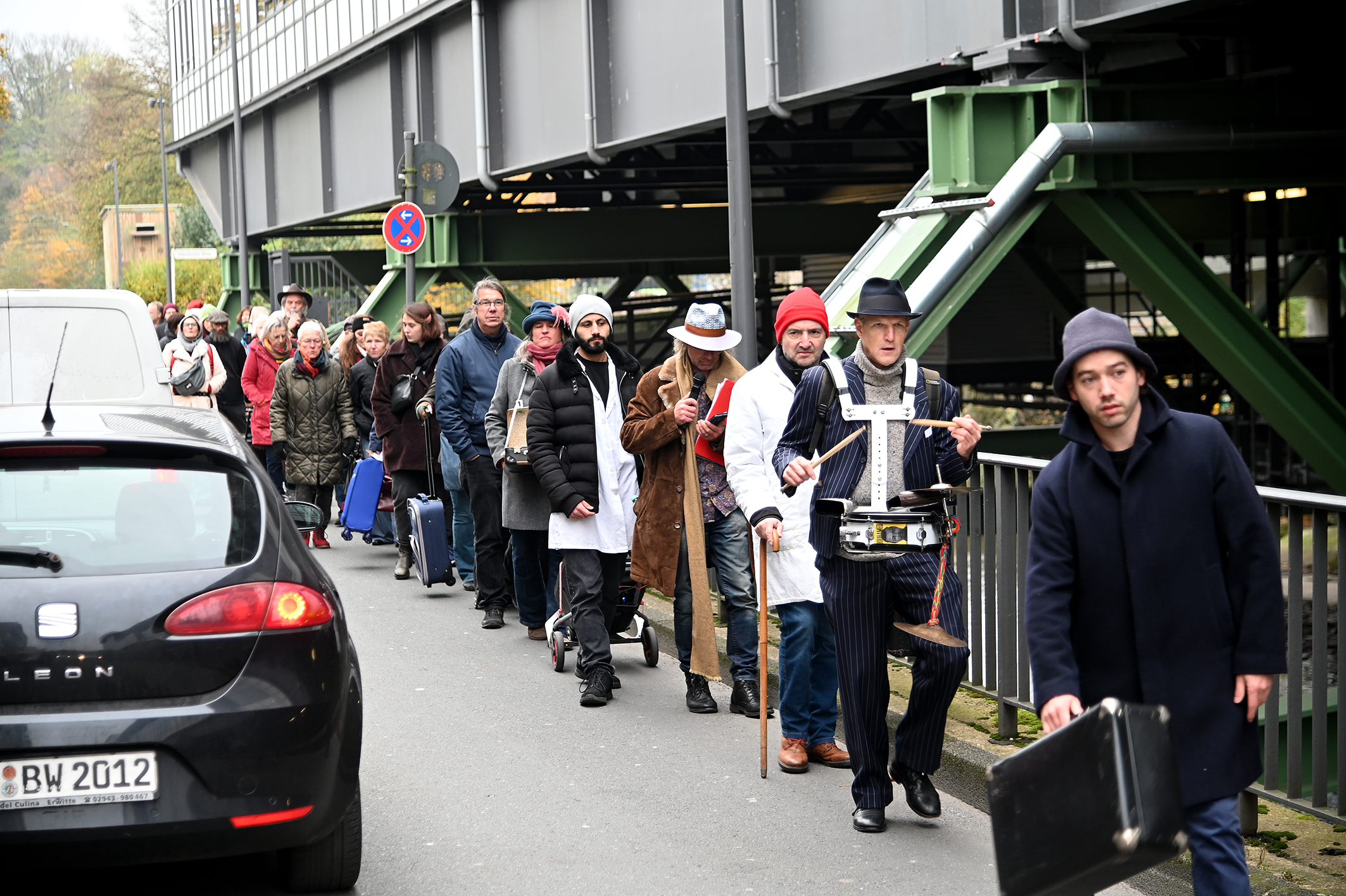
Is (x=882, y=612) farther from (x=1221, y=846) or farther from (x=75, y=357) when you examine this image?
(x=75, y=357)

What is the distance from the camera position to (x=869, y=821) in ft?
18.4

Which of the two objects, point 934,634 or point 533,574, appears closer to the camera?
point 934,634

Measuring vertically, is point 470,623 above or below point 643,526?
below

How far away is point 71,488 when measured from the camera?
4562mm

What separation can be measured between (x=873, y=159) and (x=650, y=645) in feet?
40.4

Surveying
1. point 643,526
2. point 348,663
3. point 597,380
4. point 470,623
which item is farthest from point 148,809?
point 470,623

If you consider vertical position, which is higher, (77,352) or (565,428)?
(77,352)

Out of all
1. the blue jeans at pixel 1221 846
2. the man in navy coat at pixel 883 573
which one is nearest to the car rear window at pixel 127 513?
the man in navy coat at pixel 883 573

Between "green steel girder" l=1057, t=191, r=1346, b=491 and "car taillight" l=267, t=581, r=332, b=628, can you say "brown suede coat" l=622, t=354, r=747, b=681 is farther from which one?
"green steel girder" l=1057, t=191, r=1346, b=491

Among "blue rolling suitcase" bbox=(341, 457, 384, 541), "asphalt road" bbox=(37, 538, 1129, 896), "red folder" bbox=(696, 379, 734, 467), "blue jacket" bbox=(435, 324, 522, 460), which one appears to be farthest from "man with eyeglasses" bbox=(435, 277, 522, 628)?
"red folder" bbox=(696, 379, 734, 467)

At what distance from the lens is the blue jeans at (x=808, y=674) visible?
6.37 metres

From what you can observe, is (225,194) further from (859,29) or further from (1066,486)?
(1066,486)

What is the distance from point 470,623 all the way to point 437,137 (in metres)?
11.1

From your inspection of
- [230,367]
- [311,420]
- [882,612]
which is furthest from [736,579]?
[230,367]
